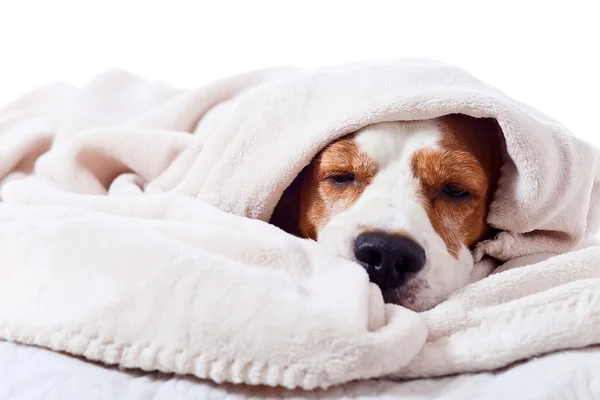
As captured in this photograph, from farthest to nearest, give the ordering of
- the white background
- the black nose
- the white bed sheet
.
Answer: the white background → the black nose → the white bed sheet

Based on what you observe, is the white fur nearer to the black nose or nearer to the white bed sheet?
the black nose

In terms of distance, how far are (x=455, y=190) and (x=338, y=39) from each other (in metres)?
1.49

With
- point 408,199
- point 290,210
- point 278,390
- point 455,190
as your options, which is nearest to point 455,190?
point 455,190

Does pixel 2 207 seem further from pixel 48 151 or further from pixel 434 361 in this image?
pixel 434 361

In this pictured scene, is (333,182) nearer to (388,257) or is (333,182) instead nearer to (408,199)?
(408,199)

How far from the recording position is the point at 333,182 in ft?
4.51

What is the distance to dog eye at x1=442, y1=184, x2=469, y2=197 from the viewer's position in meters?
1.34

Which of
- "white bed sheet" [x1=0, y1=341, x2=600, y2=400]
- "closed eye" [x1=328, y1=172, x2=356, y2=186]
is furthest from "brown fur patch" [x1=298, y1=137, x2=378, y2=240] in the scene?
"white bed sheet" [x1=0, y1=341, x2=600, y2=400]

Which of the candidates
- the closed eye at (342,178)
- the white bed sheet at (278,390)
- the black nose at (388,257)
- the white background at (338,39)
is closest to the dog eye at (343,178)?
the closed eye at (342,178)

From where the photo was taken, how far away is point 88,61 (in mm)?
2801

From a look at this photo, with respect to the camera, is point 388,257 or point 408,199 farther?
point 408,199

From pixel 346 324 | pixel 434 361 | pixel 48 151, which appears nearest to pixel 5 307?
pixel 346 324

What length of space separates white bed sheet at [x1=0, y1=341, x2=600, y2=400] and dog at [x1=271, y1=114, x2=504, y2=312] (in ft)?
0.91

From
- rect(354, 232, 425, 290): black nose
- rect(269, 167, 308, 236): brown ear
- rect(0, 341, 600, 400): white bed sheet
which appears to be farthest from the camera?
rect(269, 167, 308, 236): brown ear
